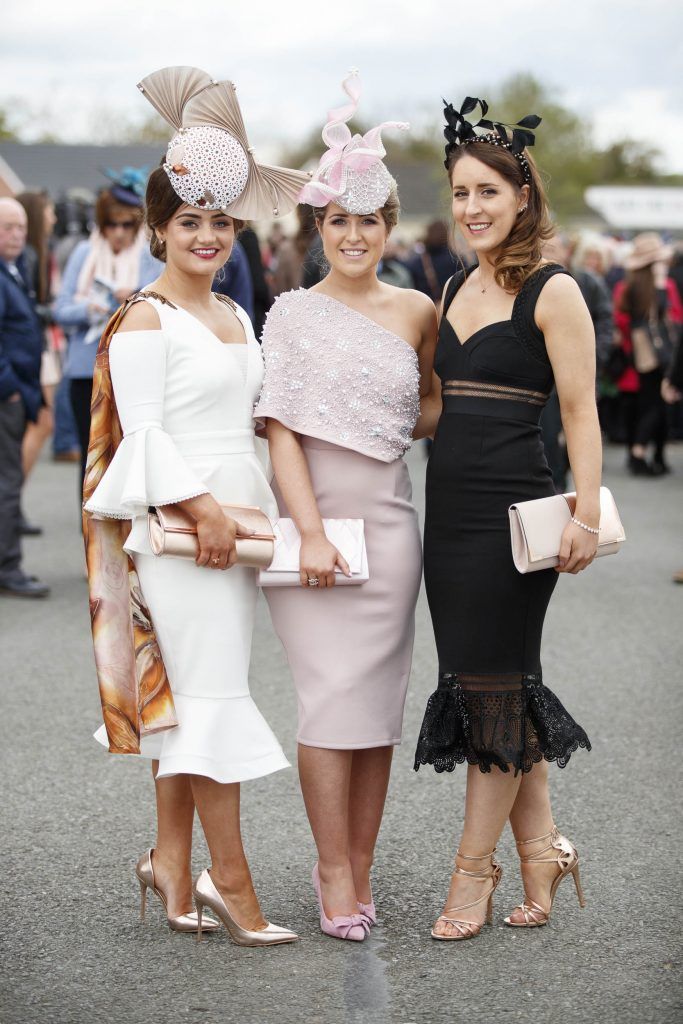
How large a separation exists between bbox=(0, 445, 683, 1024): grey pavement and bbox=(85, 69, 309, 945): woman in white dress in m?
0.28

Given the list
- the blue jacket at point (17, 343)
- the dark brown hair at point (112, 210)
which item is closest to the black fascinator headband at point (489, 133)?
the dark brown hair at point (112, 210)

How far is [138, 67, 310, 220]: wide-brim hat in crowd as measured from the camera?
341 centimetres

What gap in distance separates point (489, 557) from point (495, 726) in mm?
434

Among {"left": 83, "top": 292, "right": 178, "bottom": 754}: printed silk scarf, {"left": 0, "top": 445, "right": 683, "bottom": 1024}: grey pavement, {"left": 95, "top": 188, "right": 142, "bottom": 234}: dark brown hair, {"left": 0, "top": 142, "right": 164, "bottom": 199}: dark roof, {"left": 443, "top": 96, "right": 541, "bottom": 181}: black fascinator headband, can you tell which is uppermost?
{"left": 0, "top": 142, "right": 164, "bottom": 199}: dark roof

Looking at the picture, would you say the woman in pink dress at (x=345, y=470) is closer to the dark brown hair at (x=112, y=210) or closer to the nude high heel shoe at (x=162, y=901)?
the nude high heel shoe at (x=162, y=901)

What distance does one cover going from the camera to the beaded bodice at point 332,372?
348cm

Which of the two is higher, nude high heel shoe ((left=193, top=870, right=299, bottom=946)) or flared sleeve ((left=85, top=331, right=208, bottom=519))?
flared sleeve ((left=85, top=331, right=208, bottom=519))

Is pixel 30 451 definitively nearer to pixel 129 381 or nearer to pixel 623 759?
pixel 623 759

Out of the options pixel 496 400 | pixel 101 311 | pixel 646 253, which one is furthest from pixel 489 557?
pixel 646 253

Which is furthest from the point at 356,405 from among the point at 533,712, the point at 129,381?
the point at 533,712

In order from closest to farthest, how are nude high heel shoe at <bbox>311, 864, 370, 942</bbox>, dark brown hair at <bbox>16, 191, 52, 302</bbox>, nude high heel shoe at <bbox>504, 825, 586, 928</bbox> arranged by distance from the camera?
nude high heel shoe at <bbox>311, 864, 370, 942</bbox>, nude high heel shoe at <bbox>504, 825, 586, 928</bbox>, dark brown hair at <bbox>16, 191, 52, 302</bbox>

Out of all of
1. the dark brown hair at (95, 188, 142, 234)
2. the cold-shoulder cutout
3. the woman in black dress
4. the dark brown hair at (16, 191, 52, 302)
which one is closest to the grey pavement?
the woman in black dress

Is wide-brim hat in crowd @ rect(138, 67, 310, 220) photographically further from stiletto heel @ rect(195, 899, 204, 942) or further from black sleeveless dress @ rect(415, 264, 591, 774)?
stiletto heel @ rect(195, 899, 204, 942)

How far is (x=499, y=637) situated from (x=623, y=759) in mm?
1781
